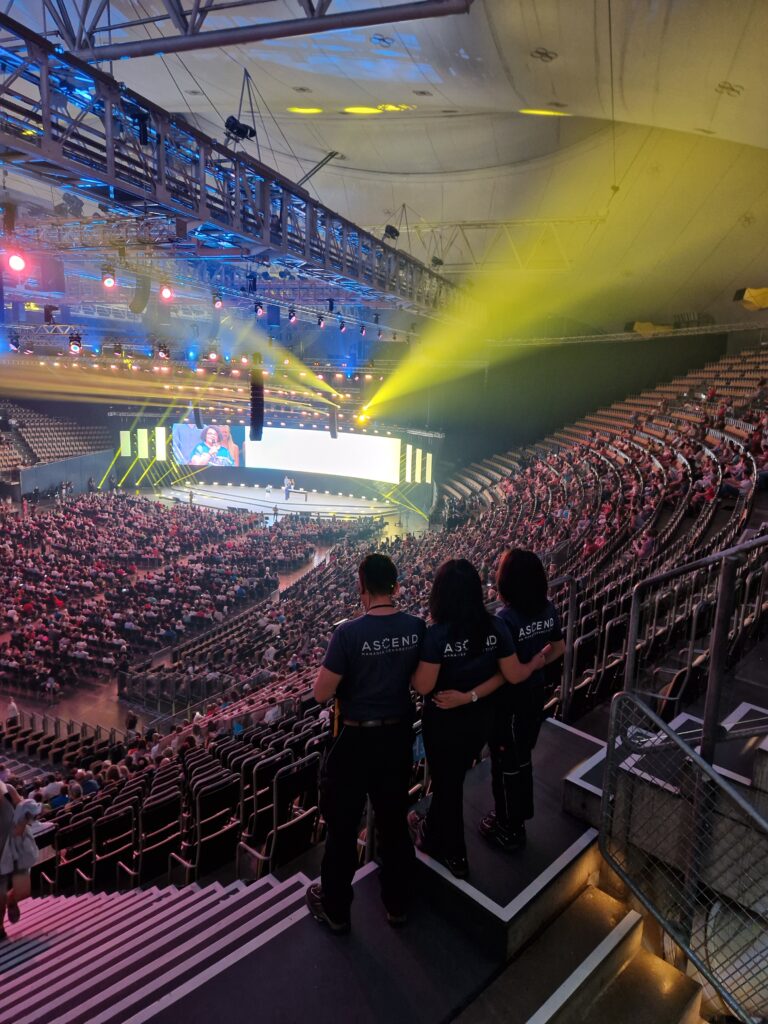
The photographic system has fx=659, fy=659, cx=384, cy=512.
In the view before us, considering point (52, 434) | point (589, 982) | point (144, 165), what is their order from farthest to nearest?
point (52, 434), point (144, 165), point (589, 982)

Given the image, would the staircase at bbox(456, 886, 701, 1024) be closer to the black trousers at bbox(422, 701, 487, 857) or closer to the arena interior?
the arena interior

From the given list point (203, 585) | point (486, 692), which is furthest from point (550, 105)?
point (203, 585)

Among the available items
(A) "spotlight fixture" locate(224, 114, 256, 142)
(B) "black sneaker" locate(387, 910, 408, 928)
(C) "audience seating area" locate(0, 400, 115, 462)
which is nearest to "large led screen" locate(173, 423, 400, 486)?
(C) "audience seating area" locate(0, 400, 115, 462)

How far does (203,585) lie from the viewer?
18.5 m

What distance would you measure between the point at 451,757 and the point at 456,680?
0.33 m

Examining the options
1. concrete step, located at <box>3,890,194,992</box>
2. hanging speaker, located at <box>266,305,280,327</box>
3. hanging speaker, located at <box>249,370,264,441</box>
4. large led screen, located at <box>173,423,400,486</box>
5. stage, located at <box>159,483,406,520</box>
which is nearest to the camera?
concrete step, located at <box>3,890,194,992</box>

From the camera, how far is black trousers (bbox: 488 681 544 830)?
9.42 ft

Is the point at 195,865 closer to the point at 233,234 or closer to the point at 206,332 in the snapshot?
the point at 233,234

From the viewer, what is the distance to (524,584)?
9.46 feet

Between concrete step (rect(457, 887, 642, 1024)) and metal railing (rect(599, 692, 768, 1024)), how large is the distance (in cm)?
16

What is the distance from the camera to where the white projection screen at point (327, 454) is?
1337 inches

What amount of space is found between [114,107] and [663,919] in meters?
8.91

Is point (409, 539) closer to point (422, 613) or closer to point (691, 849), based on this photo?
point (422, 613)

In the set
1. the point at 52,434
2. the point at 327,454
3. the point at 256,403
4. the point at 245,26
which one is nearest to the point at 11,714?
the point at 256,403
